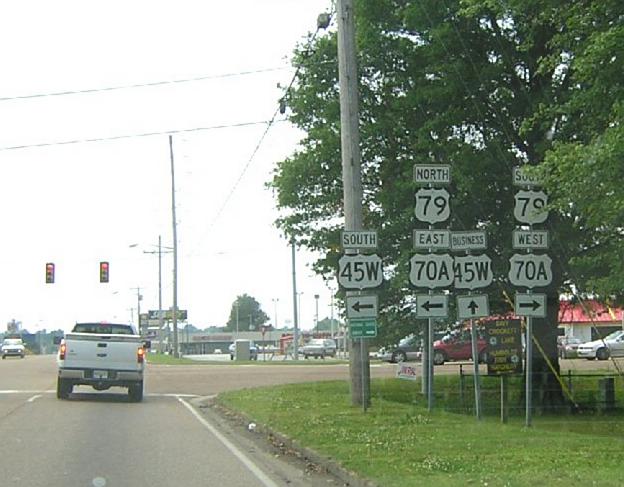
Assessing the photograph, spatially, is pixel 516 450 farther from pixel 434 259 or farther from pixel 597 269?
pixel 597 269

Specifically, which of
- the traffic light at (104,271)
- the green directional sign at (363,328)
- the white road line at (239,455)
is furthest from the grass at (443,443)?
the traffic light at (104,271)

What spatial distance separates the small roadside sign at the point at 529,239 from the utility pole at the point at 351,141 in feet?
12.4

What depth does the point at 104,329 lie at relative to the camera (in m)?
25.1

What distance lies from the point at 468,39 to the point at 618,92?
25.8 feet

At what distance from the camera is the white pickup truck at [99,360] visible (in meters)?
22.3

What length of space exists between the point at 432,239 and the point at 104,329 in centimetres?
1201

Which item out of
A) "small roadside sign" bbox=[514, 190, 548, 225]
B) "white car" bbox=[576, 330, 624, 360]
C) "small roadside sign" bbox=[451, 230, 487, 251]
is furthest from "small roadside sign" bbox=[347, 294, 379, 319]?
"white car" bbox=[576, 330, 624, 360]

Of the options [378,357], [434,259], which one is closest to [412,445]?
[434,259]

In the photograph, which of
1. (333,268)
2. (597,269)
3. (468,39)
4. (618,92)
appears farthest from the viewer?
(333,268)

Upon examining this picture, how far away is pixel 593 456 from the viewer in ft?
36.9

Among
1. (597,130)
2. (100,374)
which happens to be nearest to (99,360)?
(100,374)

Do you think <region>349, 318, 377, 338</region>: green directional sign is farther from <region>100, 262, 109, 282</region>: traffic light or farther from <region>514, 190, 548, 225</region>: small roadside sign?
<region>100, 262, 109, 282</region>: traffic light

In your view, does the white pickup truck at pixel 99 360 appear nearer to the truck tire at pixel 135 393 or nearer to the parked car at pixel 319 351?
the truck tire at pixel 135 393

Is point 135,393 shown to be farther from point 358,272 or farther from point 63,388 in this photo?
point 358,272
